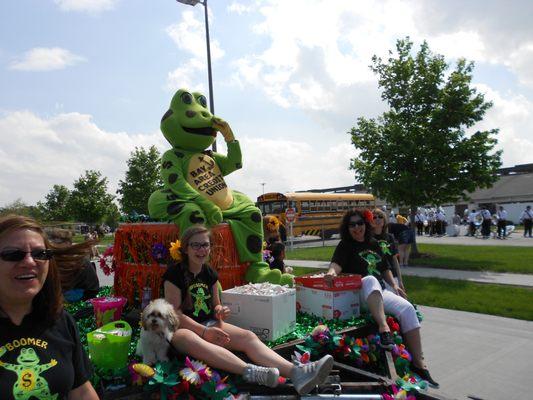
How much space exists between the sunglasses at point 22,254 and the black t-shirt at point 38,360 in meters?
0.26

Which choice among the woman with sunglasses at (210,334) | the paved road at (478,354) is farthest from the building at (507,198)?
the woman with sunglasses at (210,334)

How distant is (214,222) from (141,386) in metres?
2.20

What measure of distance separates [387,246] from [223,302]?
2315 mm

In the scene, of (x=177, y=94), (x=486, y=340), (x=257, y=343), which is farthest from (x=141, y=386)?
(x=486, y=340)

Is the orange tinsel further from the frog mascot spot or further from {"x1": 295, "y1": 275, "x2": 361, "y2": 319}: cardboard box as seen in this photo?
the frog mascot spot

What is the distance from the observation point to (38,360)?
182cm

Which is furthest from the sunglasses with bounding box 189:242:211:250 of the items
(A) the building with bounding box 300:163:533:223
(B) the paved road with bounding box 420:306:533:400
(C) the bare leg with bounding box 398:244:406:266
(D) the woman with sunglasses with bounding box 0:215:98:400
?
(A) the building with bounding box 300:163:533:223

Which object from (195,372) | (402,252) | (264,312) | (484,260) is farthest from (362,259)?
(484,260)

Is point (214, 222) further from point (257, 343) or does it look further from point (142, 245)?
point (257, 343)

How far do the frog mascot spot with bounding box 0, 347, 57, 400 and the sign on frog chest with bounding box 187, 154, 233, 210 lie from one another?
3622 millimetres

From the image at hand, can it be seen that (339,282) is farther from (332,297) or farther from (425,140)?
(425,140)

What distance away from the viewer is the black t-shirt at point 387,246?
18.1 feet

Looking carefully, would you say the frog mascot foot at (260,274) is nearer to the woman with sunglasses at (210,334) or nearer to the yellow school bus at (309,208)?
the woman with sunglasses at (210,334)

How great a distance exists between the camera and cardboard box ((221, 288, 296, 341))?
13.9 ft
